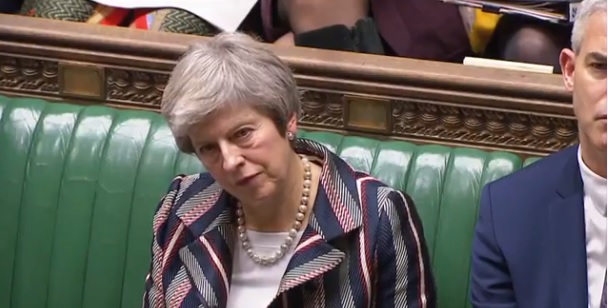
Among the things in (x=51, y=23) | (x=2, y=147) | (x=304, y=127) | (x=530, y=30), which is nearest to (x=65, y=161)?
(x=2, y=147)

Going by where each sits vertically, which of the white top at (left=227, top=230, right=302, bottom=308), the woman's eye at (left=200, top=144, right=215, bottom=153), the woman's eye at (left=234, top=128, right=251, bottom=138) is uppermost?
the woman's eye at (left=234, top=128, right=251, bottom=138)

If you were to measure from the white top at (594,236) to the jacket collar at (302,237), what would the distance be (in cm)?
31

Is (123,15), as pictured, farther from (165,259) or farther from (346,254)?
(346,254)

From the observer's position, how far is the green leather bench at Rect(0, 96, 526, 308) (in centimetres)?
200

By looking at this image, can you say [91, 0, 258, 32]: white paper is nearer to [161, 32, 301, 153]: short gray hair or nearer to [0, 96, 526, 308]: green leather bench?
[0, 96, 526, 308]: green leather bench

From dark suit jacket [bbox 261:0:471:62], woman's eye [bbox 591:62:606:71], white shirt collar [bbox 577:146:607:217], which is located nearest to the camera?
woman's eye [bbox 591:62:606:71]

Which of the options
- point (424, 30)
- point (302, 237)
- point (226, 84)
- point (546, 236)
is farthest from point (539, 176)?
point (424, 30)

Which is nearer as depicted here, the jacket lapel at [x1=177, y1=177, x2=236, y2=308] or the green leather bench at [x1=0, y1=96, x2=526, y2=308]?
the jacket lapel at [x1=177, y1=177, x2=236, y2=308]

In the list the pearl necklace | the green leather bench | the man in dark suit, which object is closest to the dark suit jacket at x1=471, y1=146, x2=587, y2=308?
the man in dark suit

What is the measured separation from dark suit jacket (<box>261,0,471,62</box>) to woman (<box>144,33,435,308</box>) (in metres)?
0.50

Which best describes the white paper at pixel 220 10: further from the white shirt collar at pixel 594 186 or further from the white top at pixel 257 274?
the white shirt collar at pixel 594 186

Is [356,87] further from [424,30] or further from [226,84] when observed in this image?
[226,84]

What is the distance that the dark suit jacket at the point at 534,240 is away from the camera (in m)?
1.53

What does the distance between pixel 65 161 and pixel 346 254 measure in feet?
2.29
